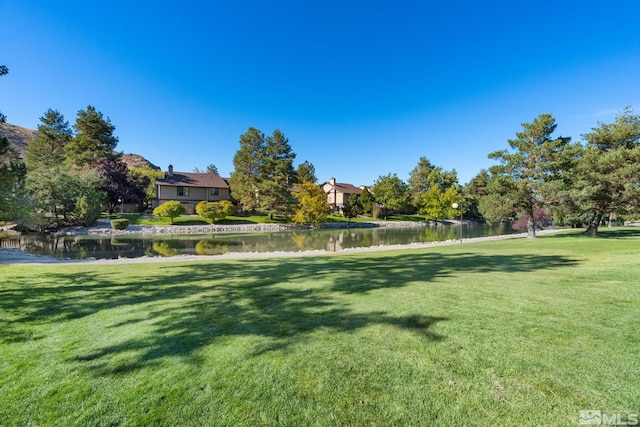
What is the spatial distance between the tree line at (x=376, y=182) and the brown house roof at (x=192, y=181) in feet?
9.68

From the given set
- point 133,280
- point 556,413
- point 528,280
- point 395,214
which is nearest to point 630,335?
point 556,413

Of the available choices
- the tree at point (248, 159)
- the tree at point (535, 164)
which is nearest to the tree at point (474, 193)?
the tree at point (535, 164)

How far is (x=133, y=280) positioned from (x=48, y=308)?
217cm

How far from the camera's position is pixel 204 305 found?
4.58m

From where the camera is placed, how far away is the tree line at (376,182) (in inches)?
647

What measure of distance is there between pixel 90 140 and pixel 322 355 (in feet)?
153

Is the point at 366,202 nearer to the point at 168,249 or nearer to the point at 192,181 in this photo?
the point at 192,181

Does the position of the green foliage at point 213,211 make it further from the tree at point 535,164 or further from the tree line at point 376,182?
the tree at point 535,164

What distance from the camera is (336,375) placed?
2471mm

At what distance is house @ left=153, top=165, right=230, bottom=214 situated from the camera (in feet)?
127

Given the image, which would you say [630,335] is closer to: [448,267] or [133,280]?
[448,267]

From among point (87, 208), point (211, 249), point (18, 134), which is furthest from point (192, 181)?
point (18, 134)

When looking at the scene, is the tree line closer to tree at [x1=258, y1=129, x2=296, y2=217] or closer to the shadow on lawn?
tree at [x1=258, y1=129, x2=296, y2=217]

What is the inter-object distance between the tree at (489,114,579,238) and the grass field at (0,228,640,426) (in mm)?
14242
